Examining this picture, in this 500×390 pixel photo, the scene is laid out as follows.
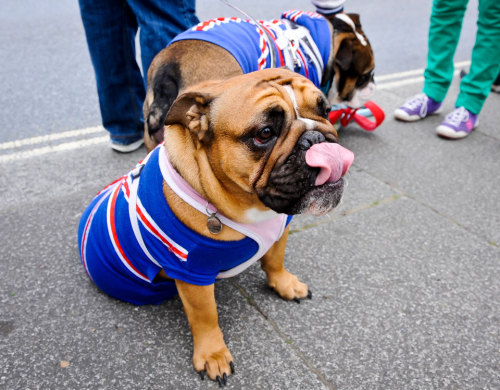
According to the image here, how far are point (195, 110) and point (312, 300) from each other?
49.2 inches

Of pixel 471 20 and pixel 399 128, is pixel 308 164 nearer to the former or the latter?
pixel 399 128

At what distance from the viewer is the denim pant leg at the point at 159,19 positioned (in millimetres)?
3156

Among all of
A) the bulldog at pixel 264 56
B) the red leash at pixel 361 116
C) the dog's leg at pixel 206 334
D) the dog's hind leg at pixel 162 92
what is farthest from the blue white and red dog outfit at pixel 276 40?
the dog's leg at pixel 206 334

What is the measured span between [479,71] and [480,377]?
127 inches

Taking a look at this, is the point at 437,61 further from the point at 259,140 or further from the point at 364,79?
the point at 259,140

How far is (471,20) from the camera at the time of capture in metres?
8.84

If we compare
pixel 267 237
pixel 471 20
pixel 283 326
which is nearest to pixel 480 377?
pixel 283 326

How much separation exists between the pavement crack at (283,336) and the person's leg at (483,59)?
3.19m

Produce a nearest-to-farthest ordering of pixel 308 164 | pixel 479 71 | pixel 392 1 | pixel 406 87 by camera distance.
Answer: pixel 308 164
pixel 479 71
pixel 406 87
pixel 392 1

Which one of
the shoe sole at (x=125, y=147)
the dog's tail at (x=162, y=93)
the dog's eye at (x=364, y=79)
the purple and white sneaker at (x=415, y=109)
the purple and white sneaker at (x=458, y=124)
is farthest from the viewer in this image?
the purple and white sneaker at (x=415, y=109)

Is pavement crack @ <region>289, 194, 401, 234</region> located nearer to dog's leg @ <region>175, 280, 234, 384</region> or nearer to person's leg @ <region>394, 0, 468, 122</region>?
dog's leg @ <region>175, 280, 234, 384</region>

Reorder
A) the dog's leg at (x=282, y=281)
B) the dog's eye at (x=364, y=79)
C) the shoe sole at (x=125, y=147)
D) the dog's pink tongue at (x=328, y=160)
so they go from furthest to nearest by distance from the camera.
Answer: the shoe sole at (x=125, y=147) → the dog's eye at (x=364, y=79) → the dog's leg at (x=282, y=281) → the dog's pink tongue at (x=328, y=160)

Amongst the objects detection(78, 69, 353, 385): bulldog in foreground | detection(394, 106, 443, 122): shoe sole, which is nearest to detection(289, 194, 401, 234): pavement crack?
detection(78, 69, 353, 385): bulldog in foreground

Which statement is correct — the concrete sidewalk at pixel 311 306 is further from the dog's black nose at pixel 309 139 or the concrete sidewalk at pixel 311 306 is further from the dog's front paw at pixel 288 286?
the dog's black nose at pixel 309 139
